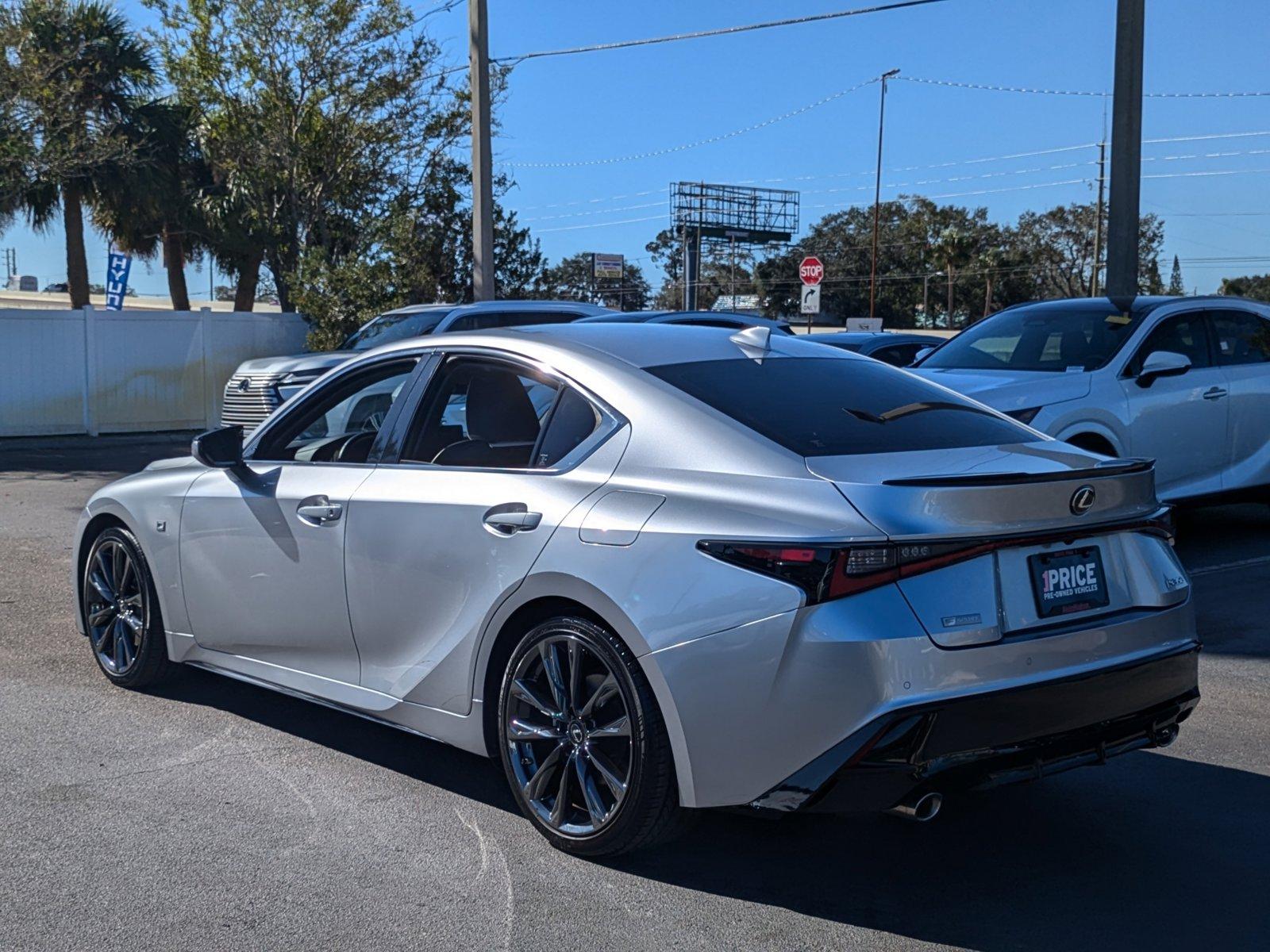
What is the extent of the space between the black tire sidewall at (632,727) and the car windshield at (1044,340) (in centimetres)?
640

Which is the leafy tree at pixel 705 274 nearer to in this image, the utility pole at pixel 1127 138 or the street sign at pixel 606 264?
the street sign at pixel 606 264

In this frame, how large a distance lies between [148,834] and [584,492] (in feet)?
5.94

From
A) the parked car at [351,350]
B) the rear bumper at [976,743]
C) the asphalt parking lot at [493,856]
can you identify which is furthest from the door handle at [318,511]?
the parked car at [351,350]

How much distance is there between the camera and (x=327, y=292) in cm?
2511

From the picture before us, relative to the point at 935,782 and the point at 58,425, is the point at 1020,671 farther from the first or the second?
the point at 58,425

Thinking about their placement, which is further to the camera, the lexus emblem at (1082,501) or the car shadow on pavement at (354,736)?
the car shadow on pavement at (354,736)

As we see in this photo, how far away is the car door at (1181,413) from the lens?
930 centimetres

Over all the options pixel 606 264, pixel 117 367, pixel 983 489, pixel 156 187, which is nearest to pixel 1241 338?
pixel 983 489

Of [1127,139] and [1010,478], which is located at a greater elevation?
[1127,139]

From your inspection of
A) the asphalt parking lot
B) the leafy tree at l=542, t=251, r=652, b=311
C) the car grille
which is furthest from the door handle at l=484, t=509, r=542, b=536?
the leafy tree at l=542, t=251, r=652, b=311

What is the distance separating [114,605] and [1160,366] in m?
6.67

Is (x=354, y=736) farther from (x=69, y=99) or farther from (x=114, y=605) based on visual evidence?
(x=69, y=99)

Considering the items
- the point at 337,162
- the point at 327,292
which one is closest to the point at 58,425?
the point at 327,292

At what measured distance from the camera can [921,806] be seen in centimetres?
360
